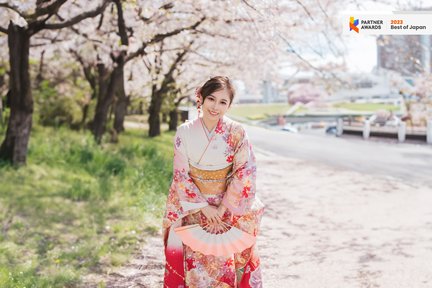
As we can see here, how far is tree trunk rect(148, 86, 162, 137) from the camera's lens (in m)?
19.4

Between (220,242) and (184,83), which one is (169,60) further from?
(220,242)

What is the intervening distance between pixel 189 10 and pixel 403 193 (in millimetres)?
5813

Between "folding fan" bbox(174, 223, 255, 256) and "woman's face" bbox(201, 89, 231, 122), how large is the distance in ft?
2.50

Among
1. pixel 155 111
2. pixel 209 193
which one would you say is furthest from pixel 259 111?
pixel 209 193

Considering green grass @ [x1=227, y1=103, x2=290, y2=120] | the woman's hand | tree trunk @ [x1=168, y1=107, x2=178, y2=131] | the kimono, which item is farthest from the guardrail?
green grass @ [x1=227, y1=103, x2=290, y2=120]

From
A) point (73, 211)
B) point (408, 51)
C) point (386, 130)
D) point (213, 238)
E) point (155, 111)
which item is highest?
point (408, 51)

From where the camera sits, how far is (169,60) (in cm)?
1859

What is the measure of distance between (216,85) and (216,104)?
0.13 metres

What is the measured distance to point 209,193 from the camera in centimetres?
347

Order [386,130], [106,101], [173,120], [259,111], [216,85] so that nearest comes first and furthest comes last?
[216,85] < [106,101] < [173,120] < [386,130] < [259,111]

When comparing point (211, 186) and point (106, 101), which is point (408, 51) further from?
point (211, 186)

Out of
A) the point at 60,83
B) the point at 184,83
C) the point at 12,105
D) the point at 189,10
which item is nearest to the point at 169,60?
the point at 184,83

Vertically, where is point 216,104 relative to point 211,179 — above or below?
above

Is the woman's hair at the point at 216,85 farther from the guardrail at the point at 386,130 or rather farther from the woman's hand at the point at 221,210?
the guardrail at the point at 386,130
